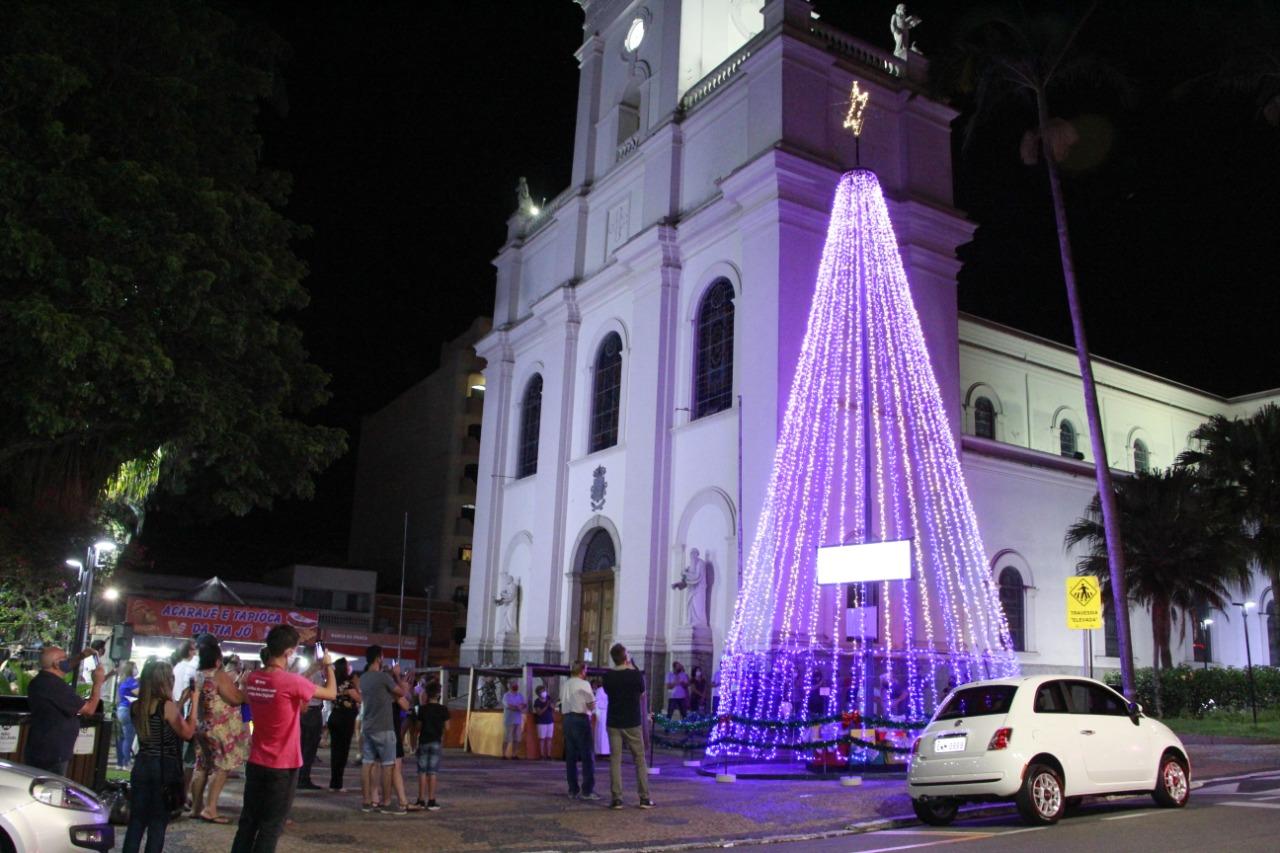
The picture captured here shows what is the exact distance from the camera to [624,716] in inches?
486

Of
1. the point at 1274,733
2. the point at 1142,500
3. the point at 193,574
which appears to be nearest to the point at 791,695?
the point at 1274,733

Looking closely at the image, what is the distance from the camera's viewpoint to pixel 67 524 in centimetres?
1862

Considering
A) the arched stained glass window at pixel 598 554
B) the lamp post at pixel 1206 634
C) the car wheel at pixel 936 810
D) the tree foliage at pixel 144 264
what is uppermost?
the tree foliage at pixel 144 264

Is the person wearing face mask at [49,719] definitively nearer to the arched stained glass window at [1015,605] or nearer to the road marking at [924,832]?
the road marking at [924,832]

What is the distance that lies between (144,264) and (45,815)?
10.3 metres

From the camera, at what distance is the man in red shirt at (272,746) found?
6.61m

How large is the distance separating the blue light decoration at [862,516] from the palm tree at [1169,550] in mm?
6144

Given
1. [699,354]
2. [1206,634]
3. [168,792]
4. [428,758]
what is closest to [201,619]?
[699,354]

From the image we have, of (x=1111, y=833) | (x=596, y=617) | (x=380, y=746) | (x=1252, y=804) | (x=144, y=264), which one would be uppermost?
(x=144, y=264)

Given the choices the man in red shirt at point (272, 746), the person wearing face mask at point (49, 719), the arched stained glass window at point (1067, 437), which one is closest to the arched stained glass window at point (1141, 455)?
the arched stained glass window at point (1067, 437)

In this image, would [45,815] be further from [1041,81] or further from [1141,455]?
[1141,455]

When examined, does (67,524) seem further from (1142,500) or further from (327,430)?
(1142,500)

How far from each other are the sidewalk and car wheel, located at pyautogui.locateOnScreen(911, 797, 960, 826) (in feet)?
1.73

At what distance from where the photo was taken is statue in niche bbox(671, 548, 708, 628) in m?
24.6
